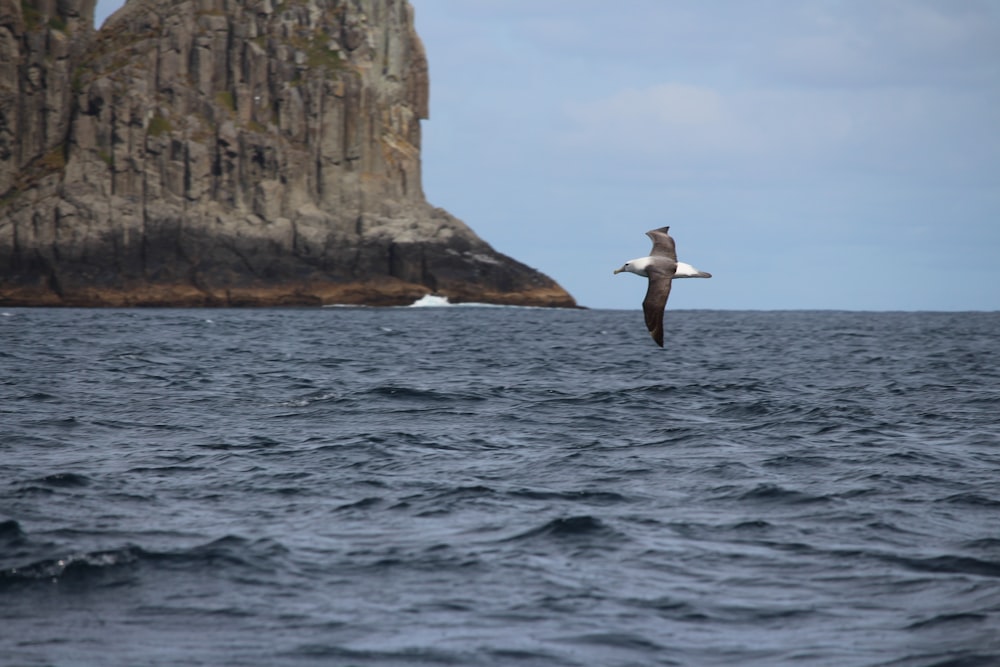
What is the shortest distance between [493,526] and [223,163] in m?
89.9

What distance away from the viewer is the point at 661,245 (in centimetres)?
1727

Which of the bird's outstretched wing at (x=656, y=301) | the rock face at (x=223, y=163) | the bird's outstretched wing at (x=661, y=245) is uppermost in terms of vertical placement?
the rock face at (x=223, y=163)

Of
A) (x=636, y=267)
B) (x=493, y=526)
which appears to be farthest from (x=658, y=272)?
(x=493, y=526)

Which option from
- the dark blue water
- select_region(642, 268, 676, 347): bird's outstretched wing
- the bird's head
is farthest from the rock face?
select_region(642, 268, 676, 347): bird's outstretched wing

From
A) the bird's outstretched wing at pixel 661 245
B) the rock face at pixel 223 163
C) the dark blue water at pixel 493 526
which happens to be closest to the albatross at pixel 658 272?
the bird's outstretched wing at pixel 661 245

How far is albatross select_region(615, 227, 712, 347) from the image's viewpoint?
15.2 metres

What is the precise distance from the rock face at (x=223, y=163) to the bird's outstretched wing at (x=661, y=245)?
7572cm

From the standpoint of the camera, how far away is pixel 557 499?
12461 mm

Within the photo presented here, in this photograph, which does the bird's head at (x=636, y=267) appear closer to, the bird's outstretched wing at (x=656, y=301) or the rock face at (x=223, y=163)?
the bird's outstretched wing at (x=656, y=301)

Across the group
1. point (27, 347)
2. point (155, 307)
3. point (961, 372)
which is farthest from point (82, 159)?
point (961, 372)

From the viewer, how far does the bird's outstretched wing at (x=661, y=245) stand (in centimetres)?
1711

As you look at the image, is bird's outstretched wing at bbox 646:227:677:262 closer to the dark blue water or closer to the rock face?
the dark blue water

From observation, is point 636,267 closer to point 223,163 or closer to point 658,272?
point 658,272

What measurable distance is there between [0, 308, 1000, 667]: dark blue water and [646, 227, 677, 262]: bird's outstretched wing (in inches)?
105
